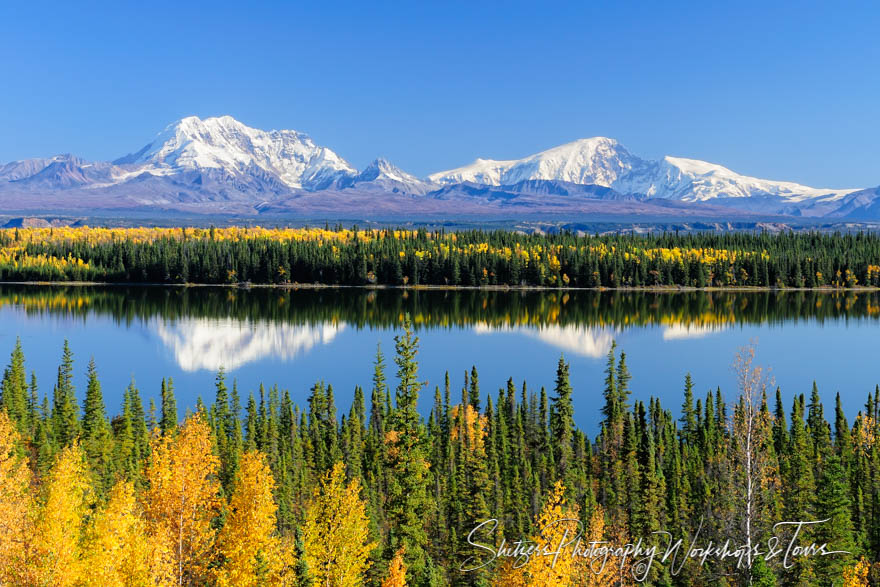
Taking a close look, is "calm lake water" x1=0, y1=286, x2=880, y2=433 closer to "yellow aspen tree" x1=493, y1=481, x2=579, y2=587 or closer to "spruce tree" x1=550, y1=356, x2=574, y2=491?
"spruce tree" x1=550, y1=356, x2=574, y2=491

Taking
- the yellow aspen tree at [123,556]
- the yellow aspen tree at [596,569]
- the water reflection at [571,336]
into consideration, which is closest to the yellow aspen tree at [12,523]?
the yellow aspen tree at [123,556]

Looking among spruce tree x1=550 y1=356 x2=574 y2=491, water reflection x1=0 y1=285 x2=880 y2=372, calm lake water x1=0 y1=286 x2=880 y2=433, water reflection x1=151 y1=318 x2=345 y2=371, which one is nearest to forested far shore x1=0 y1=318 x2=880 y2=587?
spruce tree x1=550 y1=356 x2=574 y2=491

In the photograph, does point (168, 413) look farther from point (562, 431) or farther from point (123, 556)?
point (123, 556)

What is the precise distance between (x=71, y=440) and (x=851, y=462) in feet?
213

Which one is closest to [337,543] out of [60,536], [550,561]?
[550,561]

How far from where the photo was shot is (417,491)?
163ft

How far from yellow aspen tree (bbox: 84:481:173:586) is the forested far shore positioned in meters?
0.12

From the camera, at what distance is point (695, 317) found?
179 meters

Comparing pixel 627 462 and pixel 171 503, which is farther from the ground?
pixel 171 503

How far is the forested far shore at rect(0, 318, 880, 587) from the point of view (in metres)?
39.7

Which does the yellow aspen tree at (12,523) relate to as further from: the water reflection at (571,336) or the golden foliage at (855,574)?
the water reflection at (571,336)

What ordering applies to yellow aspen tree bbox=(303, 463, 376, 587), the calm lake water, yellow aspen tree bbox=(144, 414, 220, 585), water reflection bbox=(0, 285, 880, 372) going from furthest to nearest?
water reflection bbox=(0, 285, 880, 372) < the calm lake water < yellow aspen tree bbox=(144, 414, 220, 585) < yellow aspen tree bbox=(303, 463, 376, 587)

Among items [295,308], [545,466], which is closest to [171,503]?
[545,466]

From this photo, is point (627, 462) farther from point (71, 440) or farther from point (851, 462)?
point (71, 440)
